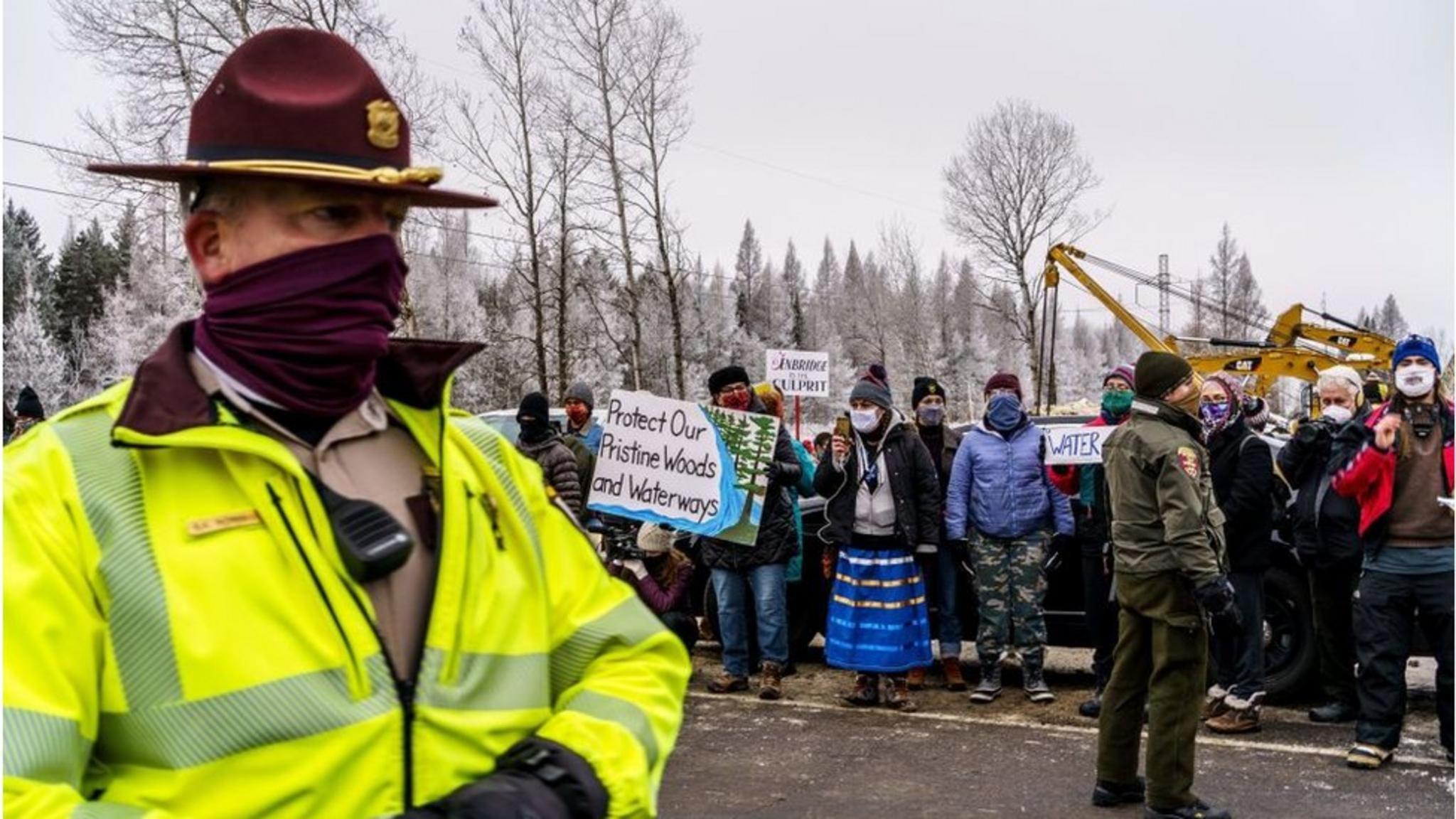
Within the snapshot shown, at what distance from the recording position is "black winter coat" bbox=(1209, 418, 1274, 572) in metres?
7.46

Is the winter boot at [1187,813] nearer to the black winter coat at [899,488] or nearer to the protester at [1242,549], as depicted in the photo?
the protester at [1242,549]

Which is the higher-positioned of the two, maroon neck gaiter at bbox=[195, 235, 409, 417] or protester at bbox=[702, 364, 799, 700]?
maroon neck gaiter at bbox=[195, 235, 409, 417]

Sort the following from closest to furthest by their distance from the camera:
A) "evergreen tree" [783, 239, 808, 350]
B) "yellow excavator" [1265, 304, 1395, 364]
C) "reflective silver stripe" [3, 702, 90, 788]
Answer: "reflective silver stripe" [3, 702, 90, 788] < "yellow excavator" [1265, 304, 1395, 364] < "evergreen tree" [783, 239, 808, 350]

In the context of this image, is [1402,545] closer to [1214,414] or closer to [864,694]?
[1214,414]

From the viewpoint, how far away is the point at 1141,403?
5.99 metres

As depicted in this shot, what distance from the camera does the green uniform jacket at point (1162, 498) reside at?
568 cm

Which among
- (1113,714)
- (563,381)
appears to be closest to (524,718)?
(1113,714)

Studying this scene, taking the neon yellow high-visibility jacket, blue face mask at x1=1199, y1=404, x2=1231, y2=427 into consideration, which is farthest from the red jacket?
the neon yellow high-visibility jacket

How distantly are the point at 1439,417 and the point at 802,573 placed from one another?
13.5ft

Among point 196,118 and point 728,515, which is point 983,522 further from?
point 196,118

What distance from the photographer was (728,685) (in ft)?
28.7

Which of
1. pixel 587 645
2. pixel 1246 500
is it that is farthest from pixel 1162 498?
pixel 587 645

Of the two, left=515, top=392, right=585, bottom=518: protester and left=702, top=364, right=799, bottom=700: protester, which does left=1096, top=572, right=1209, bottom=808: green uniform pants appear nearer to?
left=702, top=364, right=799, bottom=700: protester

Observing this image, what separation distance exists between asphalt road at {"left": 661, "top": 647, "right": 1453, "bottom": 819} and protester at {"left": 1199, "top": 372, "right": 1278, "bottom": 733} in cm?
23
